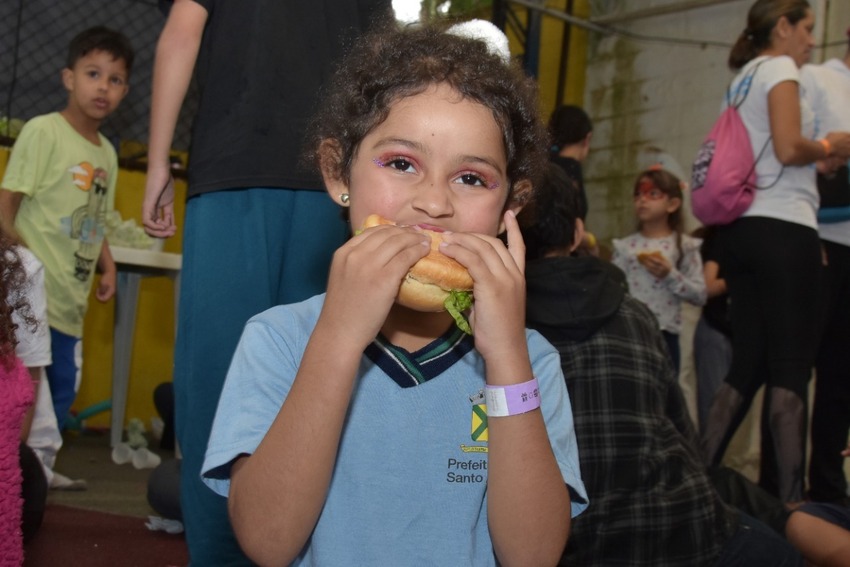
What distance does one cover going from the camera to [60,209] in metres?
4.39

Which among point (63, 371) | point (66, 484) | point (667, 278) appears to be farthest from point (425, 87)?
point (667, 278)

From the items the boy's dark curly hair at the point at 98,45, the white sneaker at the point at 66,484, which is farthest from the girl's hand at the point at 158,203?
Result: the boy's dark curly hair at the point at 98,45

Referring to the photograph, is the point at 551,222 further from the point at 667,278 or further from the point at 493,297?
the point at 667,278

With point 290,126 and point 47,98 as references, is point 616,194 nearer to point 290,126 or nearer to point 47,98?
point 47,98

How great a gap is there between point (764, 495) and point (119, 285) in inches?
161

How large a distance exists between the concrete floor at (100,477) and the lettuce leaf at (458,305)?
115 inches

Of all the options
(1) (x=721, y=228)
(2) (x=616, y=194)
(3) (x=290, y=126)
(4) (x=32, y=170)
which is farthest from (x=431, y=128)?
(2) (x=616, y=194)

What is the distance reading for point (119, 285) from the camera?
5.96 m

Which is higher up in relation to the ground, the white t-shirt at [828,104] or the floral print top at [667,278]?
the white t-shirt at [828,104]

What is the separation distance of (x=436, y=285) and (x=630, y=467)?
114 centimetres

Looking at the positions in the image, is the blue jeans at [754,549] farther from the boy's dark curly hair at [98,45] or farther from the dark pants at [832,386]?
the boy's dark curly hair at [98,45]

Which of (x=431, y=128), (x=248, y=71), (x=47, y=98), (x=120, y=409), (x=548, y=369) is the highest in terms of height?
(x=47, y=98)

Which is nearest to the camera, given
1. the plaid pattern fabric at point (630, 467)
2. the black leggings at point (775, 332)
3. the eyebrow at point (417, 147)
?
the eyebrow at point (417, 147)

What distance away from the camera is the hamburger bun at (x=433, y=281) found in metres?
1.51
